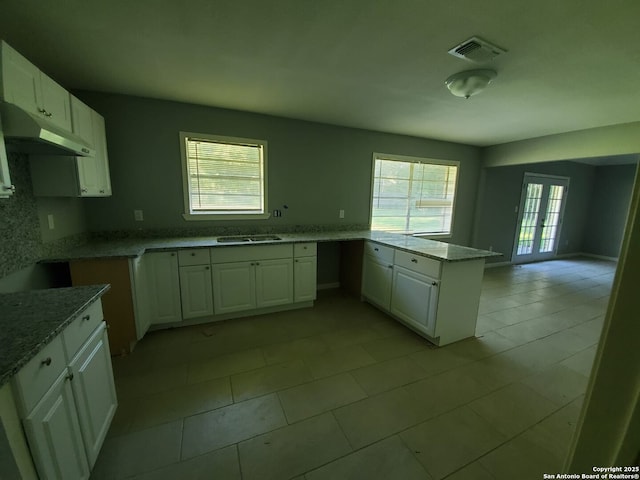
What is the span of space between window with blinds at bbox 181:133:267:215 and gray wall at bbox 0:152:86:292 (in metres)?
1.15

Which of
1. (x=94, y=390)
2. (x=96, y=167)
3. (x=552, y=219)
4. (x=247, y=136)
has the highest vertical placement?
(x=247, y=136)

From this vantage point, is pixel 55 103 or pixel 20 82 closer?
pixel 20 82

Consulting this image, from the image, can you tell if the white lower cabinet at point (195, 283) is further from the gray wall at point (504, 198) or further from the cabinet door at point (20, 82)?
the gray wall at point (504, 198)

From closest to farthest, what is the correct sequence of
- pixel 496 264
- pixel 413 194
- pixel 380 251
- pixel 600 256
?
pixel 380 251
pixel 413 194
pixel 496 264
pixel 600 256

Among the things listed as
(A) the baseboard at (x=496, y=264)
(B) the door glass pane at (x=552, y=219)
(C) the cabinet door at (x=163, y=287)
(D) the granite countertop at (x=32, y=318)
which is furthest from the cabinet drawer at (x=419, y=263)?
(B) the door glass pane at (x=552, y=219)

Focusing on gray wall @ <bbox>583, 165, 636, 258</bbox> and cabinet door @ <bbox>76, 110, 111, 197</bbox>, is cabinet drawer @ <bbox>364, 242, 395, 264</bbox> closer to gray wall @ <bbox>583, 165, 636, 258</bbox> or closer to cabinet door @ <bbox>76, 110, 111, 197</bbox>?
cabinet door @ <bbox>76, 110, 111, 197</bbox>

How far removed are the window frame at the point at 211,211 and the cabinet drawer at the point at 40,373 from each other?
218cm

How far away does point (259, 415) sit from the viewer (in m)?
1.65

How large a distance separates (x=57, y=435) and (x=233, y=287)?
1.79 meters

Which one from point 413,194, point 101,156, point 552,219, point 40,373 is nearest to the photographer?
point 40,373

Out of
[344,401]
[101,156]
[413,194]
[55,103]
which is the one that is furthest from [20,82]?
[413,194]

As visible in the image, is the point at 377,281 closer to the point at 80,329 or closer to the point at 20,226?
the point at 80,329

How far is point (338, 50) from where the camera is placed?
5.88 ft

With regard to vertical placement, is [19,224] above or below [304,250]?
above
